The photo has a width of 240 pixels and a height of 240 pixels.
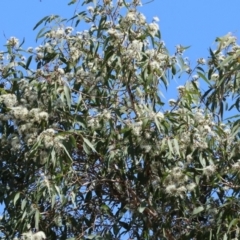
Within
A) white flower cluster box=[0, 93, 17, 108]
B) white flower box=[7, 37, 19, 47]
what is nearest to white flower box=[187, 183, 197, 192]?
white flower cluster box=[0, 93, 17, 108]

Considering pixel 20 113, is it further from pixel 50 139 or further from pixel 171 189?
pixel 171 189

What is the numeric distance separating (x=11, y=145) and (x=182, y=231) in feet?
3.99

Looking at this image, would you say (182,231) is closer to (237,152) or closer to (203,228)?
(203,228)

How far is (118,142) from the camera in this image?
240 inches

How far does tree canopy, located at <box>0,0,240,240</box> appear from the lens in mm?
5883

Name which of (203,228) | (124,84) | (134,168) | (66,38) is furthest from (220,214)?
(66,38)

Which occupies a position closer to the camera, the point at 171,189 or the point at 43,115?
the point at 171,189

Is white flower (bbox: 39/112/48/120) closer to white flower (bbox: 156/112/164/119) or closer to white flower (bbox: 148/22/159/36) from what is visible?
white flower (bbox: 156/112/164/119)

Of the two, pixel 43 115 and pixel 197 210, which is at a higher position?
pixel 43 115

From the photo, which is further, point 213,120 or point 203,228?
point 213,120

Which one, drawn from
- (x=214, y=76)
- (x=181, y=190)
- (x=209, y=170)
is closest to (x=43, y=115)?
(x=181, y=190)

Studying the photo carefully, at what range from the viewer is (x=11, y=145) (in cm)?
620

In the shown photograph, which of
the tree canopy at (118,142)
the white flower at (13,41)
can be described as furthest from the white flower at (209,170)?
the white flower at (13,41)

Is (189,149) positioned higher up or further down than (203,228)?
higher up
